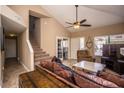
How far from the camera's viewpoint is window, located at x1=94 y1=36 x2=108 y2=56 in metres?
5.45

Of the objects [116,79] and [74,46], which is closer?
[116,79]

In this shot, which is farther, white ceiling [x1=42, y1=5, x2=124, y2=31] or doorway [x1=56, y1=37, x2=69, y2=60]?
doorway [x1=56, y1=37, x2=69, y2=60]

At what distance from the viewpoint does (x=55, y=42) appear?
5.71m

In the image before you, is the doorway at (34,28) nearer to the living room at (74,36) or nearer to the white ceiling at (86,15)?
the living room at (74,36)

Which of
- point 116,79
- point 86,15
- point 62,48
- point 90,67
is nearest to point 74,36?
point 62,48

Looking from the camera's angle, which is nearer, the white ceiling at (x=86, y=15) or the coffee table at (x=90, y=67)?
the coffee table at (x=90, y=67)

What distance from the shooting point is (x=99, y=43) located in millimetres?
5781

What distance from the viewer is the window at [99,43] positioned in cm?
545


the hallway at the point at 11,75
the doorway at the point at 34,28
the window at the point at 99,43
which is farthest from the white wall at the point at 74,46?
the hallway at the point at 11,75

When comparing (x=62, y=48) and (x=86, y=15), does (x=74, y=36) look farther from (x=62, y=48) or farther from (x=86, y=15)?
(x=86, y=15)

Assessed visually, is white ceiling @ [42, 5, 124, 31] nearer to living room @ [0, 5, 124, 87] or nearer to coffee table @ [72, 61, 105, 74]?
living room @ [0, 5, 124, 87]

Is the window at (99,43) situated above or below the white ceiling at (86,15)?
below

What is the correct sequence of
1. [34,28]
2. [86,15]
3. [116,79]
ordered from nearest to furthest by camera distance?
[116,79], [86,15], [34,28]

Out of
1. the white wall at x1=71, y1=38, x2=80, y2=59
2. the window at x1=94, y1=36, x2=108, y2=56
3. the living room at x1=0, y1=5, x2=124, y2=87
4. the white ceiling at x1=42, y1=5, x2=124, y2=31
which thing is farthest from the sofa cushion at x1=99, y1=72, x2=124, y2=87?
the white wall at x1=71, y1=38, x2=80, y2=59
